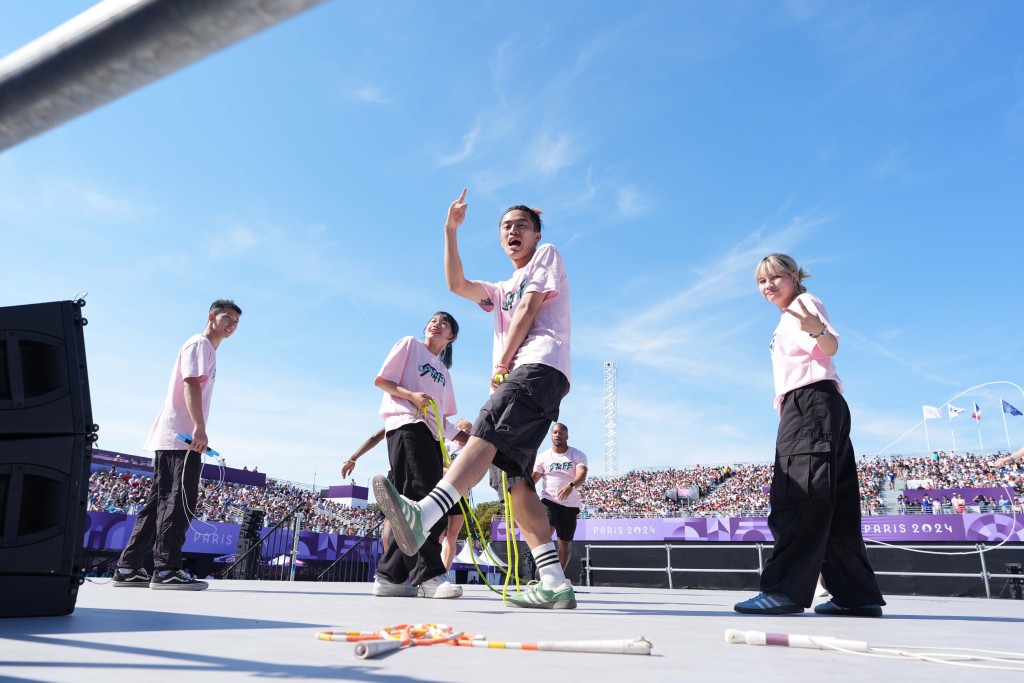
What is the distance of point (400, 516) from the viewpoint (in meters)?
2.41

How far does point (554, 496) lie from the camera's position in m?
7.41

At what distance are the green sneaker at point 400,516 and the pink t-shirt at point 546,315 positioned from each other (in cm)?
84

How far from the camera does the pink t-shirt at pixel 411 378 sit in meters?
4.29

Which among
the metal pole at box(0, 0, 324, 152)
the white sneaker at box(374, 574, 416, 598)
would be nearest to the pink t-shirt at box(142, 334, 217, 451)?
the white sneaker at box(374, 574, 416, 598)

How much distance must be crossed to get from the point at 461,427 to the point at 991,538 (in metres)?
16.3

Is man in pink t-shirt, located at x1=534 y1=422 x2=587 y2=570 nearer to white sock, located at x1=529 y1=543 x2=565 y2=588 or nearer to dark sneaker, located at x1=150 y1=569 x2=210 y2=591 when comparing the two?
dark sneaker, located at x1=150 y1=569 x2=210 y2=591

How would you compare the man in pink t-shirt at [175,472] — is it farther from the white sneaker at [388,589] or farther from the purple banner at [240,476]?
the purple banner at [240,476]

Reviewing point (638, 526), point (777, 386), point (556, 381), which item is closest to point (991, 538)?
point (638, 526)

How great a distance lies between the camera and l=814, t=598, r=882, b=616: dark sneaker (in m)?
3.20

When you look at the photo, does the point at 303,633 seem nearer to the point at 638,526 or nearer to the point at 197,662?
the point at 197,662

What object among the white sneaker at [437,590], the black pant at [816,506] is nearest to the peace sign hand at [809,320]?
the black pant at [816,506]

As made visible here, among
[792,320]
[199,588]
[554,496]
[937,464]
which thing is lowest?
[199,588]

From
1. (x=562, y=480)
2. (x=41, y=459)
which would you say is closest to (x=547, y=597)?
(x=41, y=459)

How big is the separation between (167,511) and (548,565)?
2647 mm
